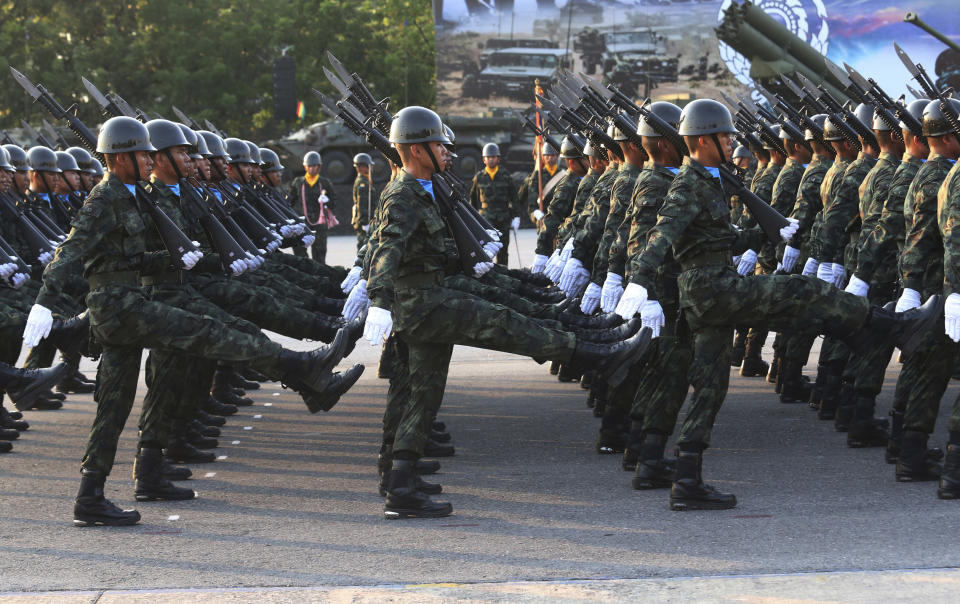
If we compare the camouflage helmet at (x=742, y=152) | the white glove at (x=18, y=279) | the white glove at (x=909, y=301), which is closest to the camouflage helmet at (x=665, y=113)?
the white glove at (x=909, y=301)

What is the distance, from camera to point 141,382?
11539mm

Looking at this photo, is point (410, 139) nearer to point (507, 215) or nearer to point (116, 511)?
point (116, 511)

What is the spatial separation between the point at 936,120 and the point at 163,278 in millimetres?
4225

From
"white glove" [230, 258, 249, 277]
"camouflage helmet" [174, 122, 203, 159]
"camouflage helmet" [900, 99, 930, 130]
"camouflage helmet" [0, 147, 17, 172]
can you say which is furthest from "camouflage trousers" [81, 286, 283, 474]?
"camouflage helmet" [900, 99, 930, 130]

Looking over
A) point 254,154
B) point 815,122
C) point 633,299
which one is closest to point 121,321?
point 633,299

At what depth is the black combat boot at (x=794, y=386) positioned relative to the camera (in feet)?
30.8

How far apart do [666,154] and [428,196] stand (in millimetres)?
1739

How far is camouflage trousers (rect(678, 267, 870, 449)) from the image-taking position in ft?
20.4

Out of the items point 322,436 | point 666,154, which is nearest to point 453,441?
point 322,436

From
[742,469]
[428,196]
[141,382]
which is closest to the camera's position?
[428,196]

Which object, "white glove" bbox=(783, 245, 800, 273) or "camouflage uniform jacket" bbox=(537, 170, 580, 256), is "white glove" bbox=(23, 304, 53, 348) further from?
"camouflage uniform jacket" bbox=(537, 170, 580, 256)

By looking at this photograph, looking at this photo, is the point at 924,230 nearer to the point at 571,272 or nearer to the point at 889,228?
the point at 889,228

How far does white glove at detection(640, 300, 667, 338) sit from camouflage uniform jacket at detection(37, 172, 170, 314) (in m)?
2.47

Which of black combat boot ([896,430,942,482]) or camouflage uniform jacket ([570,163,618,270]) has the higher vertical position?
camouflage uniform jacket ([570,163,618,270])
